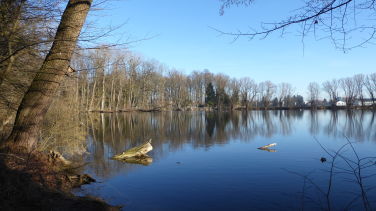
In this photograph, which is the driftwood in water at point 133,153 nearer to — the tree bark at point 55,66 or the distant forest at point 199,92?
the tree bark at point 55,66

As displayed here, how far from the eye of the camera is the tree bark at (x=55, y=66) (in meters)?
4.23

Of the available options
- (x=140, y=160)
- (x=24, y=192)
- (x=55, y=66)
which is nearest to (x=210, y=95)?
(x=140, y=160)

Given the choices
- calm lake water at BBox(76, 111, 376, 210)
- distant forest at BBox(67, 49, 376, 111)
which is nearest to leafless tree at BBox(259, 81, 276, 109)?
distant forest at BBox(67, 49, 376, 111)

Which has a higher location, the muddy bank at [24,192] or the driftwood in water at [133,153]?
the muddy bank at [24,192]

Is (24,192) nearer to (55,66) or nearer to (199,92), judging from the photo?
(55,66)

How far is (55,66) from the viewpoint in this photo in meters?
4.30

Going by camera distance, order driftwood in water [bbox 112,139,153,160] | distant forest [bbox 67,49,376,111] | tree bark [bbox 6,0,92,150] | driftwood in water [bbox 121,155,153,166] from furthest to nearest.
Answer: distant forest [bbox 67,49,376,111]
driftwood in water [bbox 112,139,153,160]
driftwood in water [bbox 121,155,153,166]
tree bark [bbox 6,0,92,150]

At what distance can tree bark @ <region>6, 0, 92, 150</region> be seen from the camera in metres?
4.23

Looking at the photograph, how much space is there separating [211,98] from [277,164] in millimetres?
78739

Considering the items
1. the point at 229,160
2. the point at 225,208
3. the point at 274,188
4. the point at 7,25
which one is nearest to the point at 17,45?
the point at 7,25

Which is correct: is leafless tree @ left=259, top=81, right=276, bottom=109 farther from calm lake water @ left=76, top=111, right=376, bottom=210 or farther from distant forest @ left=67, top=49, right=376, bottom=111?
calm lake water @ left=76, top=111, right=376, bottom=210

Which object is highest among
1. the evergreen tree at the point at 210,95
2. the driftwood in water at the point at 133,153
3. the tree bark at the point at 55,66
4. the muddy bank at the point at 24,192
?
the evergreen tree at the point at 210,95

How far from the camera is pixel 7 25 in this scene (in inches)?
Answer: 204

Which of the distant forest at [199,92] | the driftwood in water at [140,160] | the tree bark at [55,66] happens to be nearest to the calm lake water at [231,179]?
the driftwood in water at [140,160]
